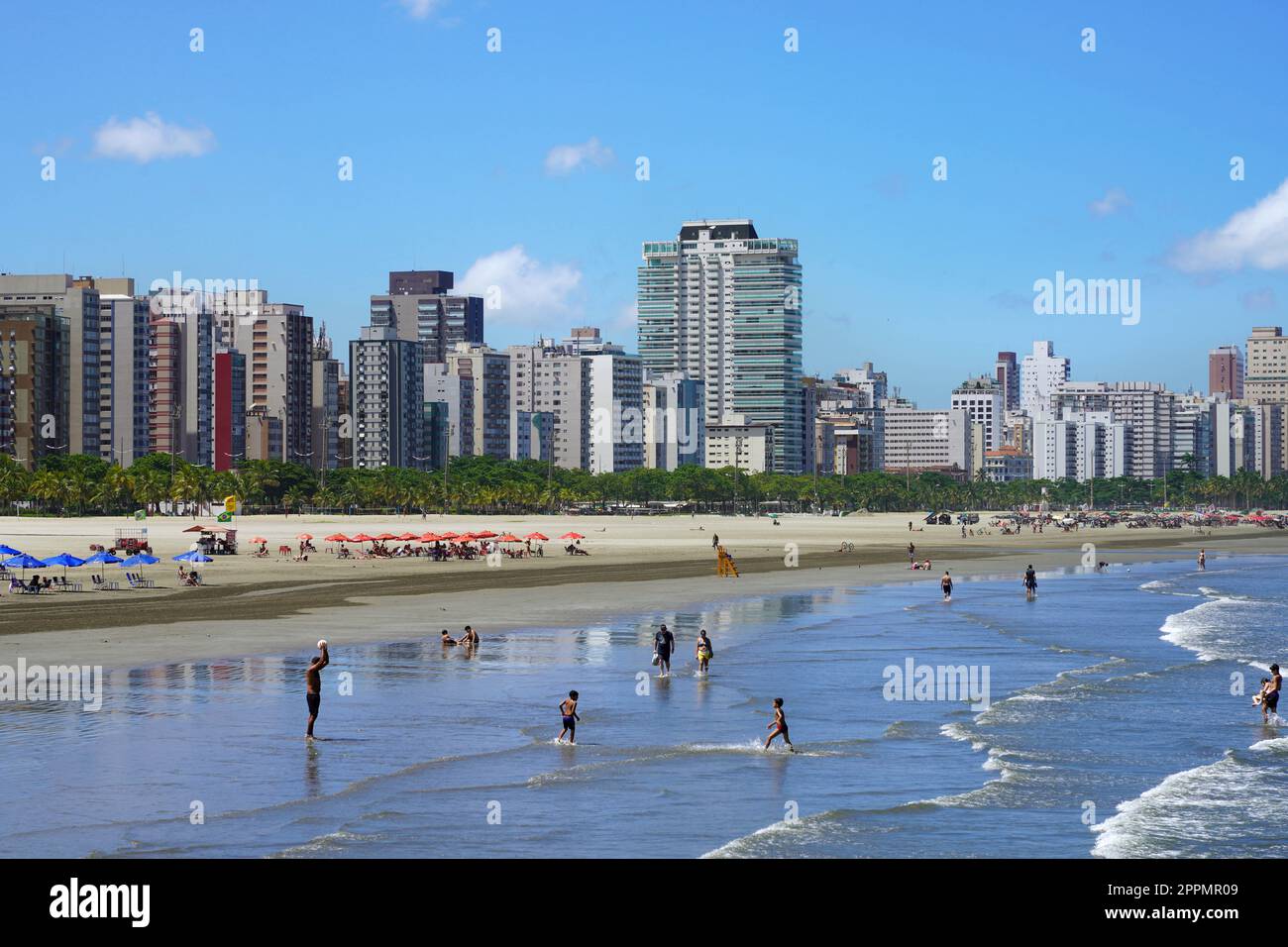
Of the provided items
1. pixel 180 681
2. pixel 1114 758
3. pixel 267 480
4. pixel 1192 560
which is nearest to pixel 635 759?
pixel 1114 758

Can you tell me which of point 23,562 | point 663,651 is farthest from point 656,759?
point 23,562

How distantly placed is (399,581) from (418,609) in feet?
59.2

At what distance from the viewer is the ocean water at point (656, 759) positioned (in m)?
21.5

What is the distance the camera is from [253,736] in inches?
1167

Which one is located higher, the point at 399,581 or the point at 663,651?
the point at 663,651

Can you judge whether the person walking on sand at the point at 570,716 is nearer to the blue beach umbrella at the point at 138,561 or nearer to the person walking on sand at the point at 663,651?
the person walking on sand at the point at 663,651

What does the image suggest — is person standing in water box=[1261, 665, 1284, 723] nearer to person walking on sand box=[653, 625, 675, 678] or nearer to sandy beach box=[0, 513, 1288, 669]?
person walking on sand box=[653, 625, 675, 678]

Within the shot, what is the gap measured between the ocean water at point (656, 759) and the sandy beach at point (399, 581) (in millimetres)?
6294

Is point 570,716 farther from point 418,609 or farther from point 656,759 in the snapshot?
point 418,609

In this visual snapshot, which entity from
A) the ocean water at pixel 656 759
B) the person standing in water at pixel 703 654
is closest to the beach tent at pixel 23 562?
the ocean water at pixel 656 759

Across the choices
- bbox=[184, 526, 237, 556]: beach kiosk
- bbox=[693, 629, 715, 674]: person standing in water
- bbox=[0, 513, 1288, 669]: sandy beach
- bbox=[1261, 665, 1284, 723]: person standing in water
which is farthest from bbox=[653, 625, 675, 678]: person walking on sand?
bbox=[184, 526, 237, 556]: beach kiosk

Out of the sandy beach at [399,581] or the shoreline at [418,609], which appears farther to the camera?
the sandy beach at [399,581]

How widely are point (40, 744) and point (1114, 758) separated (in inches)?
817

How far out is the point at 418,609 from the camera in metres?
61.9
